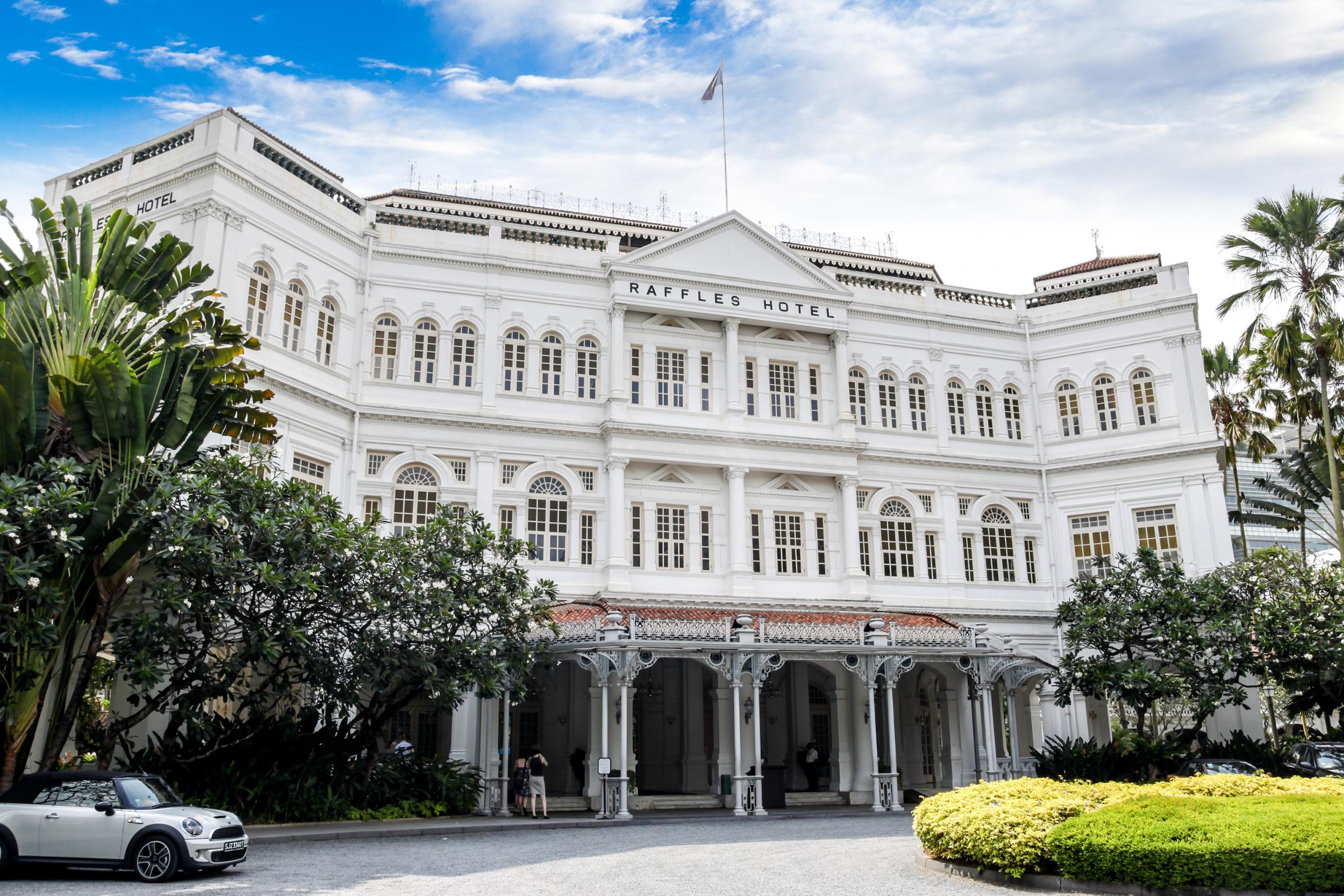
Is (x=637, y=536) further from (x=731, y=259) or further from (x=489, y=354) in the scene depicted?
(x=731, y=259)

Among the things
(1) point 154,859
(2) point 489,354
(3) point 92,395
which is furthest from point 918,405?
(1) point 154,859

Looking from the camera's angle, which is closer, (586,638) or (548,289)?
(586,638)

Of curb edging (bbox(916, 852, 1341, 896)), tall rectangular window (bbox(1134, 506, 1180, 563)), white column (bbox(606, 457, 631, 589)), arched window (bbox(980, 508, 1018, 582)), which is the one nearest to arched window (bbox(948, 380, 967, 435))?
arched window (bbox(980, 508, 1018, 582))

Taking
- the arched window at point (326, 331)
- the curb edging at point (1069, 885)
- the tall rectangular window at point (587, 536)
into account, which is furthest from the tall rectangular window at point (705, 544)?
the curb edging at point (1069, 885)

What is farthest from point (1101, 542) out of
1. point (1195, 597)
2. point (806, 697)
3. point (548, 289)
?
point (548, 289)

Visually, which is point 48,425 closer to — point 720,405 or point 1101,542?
point 720,405

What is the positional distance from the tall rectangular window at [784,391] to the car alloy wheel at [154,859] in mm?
20791

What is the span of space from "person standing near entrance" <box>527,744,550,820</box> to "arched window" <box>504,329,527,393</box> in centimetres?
1041

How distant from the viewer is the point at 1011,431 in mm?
34219

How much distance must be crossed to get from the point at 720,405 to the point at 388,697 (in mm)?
13085

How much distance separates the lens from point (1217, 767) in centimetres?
2309

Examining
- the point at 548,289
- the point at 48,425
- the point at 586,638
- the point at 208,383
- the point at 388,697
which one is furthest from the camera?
the point at 548,289

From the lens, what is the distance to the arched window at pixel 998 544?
1283 inches

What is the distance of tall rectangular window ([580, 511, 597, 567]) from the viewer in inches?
1128
